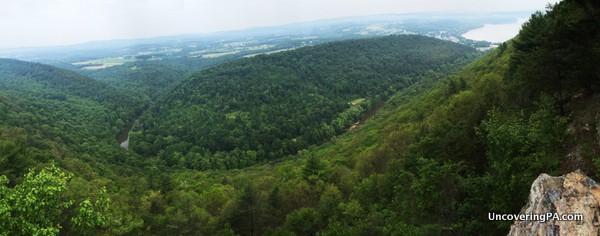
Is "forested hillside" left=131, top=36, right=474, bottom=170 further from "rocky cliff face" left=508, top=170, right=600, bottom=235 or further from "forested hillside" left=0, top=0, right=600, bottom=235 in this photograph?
"rocky cliff face" left=508, top=170, right=600, bottom=235

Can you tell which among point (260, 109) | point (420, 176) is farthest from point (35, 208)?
point (260, 109)

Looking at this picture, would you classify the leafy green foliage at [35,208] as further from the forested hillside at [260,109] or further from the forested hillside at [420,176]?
the forested hillside at [260,109]

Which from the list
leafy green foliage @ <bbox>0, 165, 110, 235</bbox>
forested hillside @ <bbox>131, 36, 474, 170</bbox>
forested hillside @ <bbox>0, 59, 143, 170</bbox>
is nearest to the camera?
leafy green foliage @ <bbox>0, 165, 110, 235</bbox>

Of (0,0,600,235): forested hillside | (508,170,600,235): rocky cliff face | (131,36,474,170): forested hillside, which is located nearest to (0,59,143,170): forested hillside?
(0,0,600,235): forested hillside

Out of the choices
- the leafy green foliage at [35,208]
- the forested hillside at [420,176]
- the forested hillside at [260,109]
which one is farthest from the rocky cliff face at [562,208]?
the forested hillside at [260,109]

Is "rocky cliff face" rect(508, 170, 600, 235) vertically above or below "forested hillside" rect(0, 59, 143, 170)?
above

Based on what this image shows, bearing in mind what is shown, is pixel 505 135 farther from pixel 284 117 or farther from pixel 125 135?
pixel 125 135

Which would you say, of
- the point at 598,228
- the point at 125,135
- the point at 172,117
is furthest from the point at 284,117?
the point at 598,228

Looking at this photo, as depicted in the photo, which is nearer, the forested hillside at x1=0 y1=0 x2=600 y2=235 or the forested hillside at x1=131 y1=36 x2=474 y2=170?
the forested hillside at x1=0 y1=0 x2=600 y2=235
